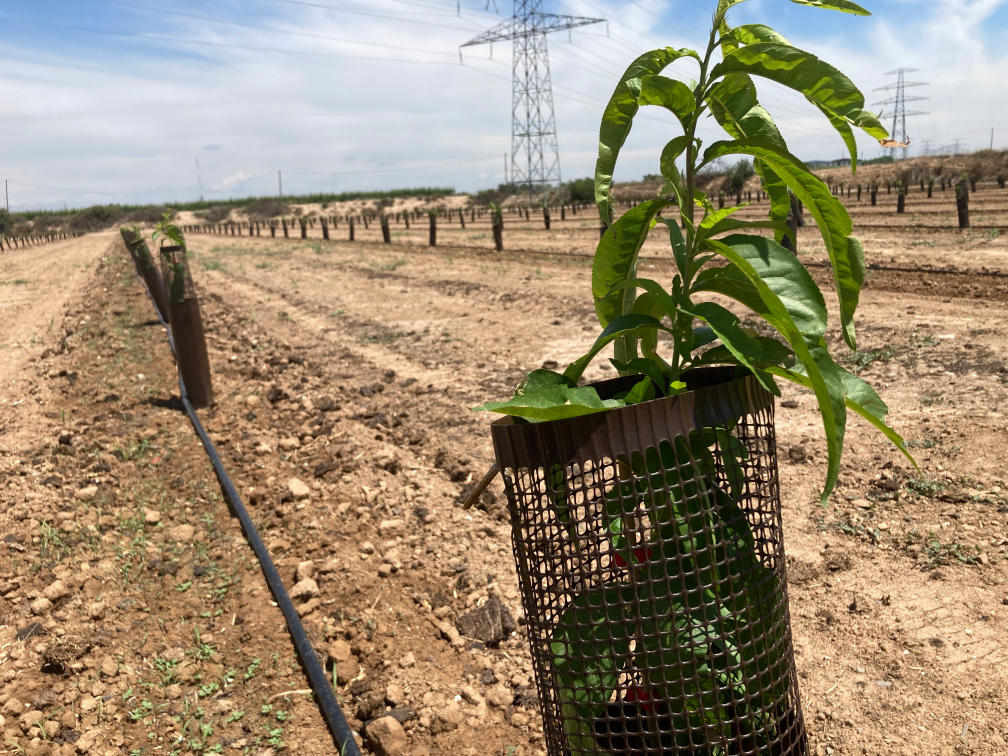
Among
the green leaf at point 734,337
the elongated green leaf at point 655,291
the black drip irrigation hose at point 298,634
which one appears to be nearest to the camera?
the green leaf at point 734,337

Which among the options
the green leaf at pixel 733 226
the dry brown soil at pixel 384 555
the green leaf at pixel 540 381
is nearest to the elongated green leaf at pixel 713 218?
the green leaf at pixel 733 226

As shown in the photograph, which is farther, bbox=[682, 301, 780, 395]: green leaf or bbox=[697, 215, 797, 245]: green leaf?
bbox=[697, 215, 797, 245]: green leaf

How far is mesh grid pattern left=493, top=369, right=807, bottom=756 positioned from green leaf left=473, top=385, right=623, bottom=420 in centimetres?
2

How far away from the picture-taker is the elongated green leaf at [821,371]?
947mm

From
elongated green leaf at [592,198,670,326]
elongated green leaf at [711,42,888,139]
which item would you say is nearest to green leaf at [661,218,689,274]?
elongated green leaf at [592,198,670,326]

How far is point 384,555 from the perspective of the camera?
3377 millimetres

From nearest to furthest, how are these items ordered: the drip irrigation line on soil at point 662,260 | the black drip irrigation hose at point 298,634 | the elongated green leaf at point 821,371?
the elongated green leaf at point 821,371 < the black drip irrigation hose at point 298,634 < the drip irrigation line on soil at point 662,260

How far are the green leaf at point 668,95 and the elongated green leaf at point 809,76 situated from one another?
87 millimetres

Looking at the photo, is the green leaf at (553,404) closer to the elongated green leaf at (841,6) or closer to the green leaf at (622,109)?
the green leaf at (622,109)

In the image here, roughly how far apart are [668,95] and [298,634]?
7.86 feet

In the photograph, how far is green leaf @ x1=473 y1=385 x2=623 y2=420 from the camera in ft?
3.50

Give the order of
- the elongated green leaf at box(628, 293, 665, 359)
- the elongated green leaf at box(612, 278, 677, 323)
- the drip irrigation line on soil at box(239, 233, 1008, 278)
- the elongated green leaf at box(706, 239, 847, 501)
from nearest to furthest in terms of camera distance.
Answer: the elongated green leaf at box(706, 239, 847, 501) → the elongated green leaf at box(612, 278, 677, 323) → the elongated green leaf at box(628, 293, 665, 359) → the drip irrigation line on soil at box(239, 233, 1008, 278)

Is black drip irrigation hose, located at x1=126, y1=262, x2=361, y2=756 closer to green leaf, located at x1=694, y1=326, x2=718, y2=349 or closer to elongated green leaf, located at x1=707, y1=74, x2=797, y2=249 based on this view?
green leaf, located at x1=694, y1=326, x2=718, y2=349

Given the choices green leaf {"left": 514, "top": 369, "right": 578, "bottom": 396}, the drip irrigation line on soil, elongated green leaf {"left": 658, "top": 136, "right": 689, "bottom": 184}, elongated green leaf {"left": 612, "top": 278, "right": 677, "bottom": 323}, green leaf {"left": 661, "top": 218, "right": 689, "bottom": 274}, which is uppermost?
elongated green leaf {"left": 658, "top": 136, "right": 689, "bottom": 184}
